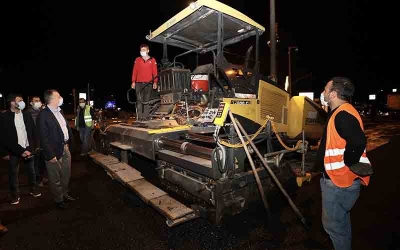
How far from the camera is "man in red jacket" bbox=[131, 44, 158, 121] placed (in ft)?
20.7

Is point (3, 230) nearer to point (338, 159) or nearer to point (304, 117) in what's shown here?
point (338, 159)

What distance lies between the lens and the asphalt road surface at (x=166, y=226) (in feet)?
10.5

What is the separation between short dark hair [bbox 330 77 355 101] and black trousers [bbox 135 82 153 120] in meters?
4.91

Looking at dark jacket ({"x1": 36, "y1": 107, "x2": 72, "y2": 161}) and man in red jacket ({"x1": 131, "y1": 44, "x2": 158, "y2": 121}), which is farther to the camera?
man in red jacket ({"x1": 131, "y1": 44, "x2": 158, "y2": 121})

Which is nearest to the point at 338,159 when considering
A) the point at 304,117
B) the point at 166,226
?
the point at 166,226

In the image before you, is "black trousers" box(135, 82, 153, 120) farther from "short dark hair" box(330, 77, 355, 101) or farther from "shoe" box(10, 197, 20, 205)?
"short dark hair" box(330, 77, 355, 101)

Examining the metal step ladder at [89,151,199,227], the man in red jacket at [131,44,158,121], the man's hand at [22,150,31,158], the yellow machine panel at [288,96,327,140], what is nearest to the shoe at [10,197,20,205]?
the man's hand at [22,150,31,158]

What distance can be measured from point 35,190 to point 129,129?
2388mm

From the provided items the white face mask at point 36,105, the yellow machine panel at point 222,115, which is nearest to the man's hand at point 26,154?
the white face mask at point 36,105

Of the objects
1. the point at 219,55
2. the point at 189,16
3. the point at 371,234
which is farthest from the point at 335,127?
the point at 189,16

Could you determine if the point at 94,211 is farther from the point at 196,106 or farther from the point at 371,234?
the point at 371,234

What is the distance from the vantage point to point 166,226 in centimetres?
368

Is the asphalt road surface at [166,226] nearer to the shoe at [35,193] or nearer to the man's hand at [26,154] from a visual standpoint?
the shoe at [35,193]

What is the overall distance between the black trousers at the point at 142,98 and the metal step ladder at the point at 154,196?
1594 mm
